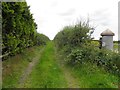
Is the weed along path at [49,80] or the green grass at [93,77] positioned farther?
the green grass at [93,77]

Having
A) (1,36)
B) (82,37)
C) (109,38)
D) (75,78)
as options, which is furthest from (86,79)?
(109,38)

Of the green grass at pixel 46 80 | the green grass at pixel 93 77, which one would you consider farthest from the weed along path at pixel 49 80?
the green grass at pixel 93 77

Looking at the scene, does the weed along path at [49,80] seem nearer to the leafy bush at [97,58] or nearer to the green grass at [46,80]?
the green grass at [46,80]

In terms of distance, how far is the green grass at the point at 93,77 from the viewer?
12.4 metres

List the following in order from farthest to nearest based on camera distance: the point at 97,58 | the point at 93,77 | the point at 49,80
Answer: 1. the point at 97,58
2. the point at 93,77
3. the point at 49,80

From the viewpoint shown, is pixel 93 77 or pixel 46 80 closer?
pixel 46 80

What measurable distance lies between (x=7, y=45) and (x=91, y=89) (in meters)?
5.37

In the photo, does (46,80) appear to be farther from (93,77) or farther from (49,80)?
(93,77)

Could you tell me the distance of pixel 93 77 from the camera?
1384 centimetres

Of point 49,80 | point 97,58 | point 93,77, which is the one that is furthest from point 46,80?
point 97,58

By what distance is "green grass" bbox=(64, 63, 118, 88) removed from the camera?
1243 cm

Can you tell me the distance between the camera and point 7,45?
46.9 feet

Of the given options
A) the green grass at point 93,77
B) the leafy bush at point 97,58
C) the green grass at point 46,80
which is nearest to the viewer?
the green grass at point 46,80

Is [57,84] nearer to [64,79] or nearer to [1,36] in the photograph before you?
[64,79]
